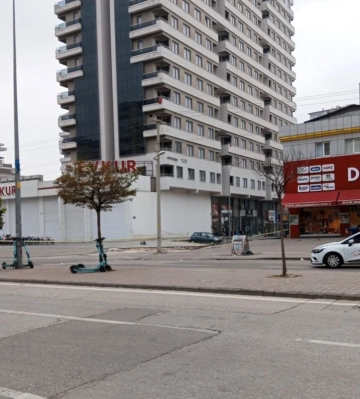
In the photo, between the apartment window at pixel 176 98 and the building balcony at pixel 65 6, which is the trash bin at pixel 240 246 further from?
the building balcony at pixel 65 6

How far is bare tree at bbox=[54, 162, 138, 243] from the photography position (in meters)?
18.1

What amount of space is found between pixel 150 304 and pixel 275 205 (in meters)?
81.9

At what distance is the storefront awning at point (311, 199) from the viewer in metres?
38.5

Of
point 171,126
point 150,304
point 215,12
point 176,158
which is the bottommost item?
point 150,304

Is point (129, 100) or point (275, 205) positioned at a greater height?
point (129, 100)

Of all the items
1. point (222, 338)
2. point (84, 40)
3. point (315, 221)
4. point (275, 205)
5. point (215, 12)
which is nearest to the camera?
point (222, 338)

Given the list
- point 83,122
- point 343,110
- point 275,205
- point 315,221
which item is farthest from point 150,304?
point 275,205

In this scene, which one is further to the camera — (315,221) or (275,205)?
(275,205)

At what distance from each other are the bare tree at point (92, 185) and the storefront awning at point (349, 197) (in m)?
23.4

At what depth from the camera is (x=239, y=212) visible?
77875 mm

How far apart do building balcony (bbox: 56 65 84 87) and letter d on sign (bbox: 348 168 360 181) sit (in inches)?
1662

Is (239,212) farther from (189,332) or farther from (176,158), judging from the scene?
(189,332)

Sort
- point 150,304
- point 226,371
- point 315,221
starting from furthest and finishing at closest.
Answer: point 315,221
point 150,304
point 226,371

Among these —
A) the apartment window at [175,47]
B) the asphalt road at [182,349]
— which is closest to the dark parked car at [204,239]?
the apartment window at [175,47]
